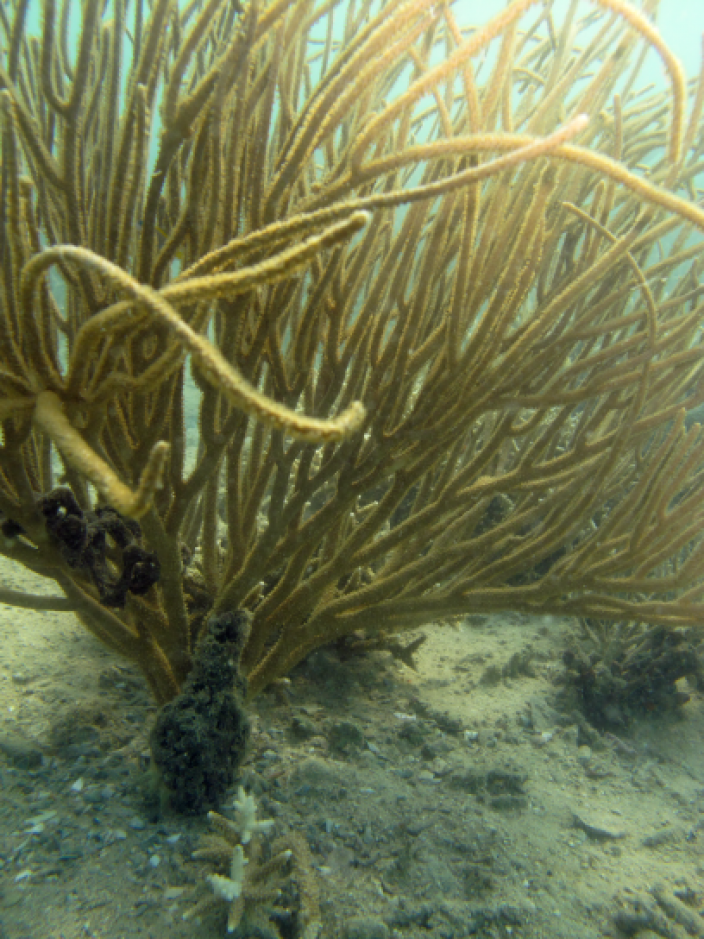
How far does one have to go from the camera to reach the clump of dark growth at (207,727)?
1.92 metres

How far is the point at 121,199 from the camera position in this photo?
5.13 feet

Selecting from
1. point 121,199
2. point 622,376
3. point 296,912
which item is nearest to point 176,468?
point 121,199

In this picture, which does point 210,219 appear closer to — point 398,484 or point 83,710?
point 398,484

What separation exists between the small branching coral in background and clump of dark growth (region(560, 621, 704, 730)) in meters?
1.99

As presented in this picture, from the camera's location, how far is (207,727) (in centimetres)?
194

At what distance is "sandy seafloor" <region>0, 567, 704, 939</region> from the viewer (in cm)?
173

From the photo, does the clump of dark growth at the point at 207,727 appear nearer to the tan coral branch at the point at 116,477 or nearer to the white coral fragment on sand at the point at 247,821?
the white coral fragment on sand at the point at 247,821

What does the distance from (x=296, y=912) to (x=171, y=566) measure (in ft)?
3.80

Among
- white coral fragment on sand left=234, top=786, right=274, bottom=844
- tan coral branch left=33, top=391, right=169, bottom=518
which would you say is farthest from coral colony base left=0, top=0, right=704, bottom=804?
white coral fragment on sand left=234, top=786, right=274, bottom=844

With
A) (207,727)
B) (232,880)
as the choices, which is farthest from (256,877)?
(207,727)

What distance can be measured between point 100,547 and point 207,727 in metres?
0.72

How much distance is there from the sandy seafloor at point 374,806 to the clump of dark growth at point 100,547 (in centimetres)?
74

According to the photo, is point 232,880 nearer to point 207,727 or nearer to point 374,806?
point 207,727

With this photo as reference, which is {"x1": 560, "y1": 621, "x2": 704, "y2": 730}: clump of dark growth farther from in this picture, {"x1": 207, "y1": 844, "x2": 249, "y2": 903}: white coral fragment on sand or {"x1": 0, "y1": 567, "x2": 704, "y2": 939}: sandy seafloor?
{"x1": 207, "y1": 844, "x2": 249, "y2": 903}: white coral fragment on sand
